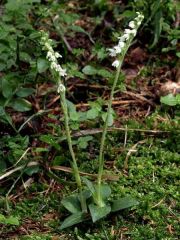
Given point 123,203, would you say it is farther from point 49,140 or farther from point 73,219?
point 49,140

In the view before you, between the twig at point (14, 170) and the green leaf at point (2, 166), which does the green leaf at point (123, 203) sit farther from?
the green leaf at point (2, 166)

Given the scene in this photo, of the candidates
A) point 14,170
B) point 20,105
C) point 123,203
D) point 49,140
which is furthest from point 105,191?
point 20,105

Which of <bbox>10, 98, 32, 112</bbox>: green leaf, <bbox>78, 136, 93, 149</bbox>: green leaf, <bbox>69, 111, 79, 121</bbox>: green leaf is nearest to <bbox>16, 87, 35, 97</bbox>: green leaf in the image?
<bbox>10, 98, 32, 112</bbox>: green leaf

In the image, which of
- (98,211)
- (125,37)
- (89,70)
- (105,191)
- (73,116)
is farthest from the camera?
(89,70)

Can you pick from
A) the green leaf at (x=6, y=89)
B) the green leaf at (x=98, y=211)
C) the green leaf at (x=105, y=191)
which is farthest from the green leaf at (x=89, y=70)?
the green leaf at (x=98, y=211)

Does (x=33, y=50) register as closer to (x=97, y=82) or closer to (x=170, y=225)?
(x=97, y=82)

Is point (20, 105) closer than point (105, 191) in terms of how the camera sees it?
No

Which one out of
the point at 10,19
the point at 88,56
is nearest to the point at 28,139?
the point at 10,19
